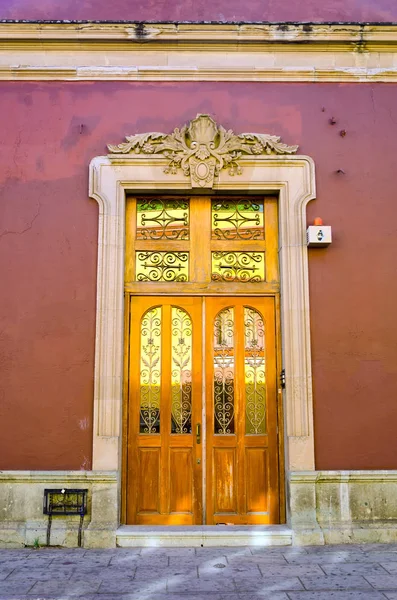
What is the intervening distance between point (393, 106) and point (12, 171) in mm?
4575

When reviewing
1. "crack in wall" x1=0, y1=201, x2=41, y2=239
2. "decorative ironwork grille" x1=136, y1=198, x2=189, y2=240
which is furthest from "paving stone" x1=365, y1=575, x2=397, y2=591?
"crack in wall" x1=0, y1=201, x2=41, y2=239

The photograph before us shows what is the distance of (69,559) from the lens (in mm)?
5652

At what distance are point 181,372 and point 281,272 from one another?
1.63 meters

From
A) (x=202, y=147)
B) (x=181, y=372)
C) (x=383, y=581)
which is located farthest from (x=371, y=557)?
(x=202, y=147)

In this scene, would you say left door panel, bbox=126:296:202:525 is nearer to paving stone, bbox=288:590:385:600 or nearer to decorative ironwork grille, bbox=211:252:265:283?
decorative ironwork grille, bbox=211:252:265:283

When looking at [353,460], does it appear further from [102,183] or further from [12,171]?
[12,171]

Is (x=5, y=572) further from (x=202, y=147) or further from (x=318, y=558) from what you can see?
(x=202, y=147)


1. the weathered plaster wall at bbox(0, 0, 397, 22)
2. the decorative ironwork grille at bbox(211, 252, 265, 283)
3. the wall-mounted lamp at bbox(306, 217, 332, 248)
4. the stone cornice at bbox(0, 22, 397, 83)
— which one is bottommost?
the decorative ironwork grille at bbox(211, 252, 265, 283)

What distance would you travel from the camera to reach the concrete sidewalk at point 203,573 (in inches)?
186

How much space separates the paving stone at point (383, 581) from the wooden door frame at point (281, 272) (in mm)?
1411

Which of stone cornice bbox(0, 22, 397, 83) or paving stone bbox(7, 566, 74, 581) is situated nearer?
paving stone bbox(7, 566, 74, 581)

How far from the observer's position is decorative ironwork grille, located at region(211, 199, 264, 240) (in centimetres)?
702

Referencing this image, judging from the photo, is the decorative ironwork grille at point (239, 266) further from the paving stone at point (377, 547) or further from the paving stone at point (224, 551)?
the paving stone at point (377, 547)

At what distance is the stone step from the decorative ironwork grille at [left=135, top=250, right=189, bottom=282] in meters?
2.77
